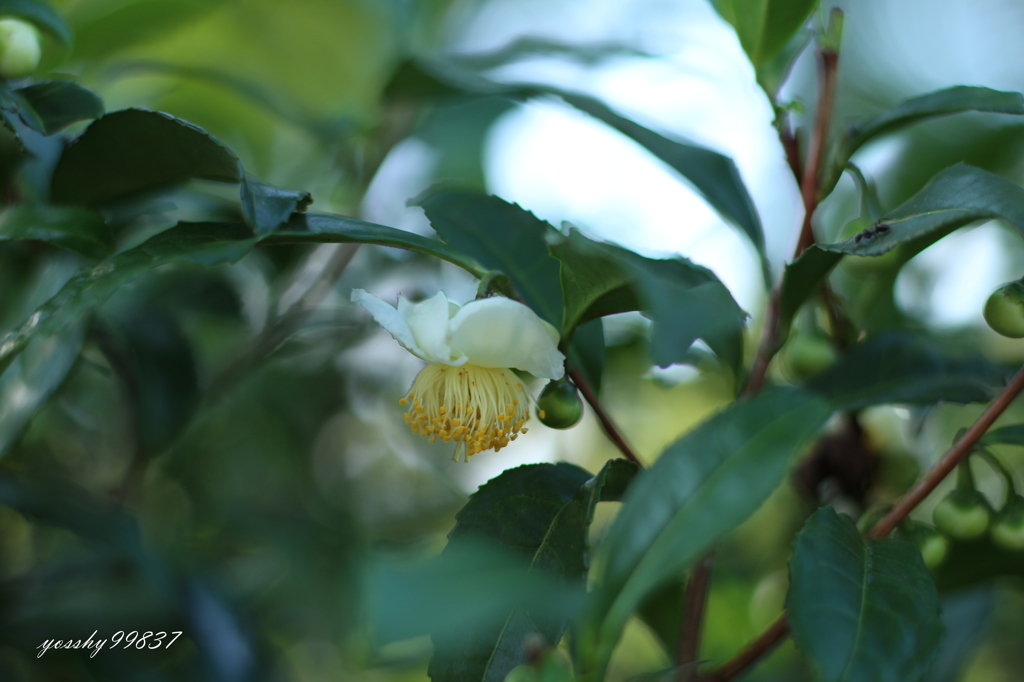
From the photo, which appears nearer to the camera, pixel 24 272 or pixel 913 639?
pixel 913 639

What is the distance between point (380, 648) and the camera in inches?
13.5

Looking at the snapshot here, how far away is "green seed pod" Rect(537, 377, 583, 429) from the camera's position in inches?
25.1

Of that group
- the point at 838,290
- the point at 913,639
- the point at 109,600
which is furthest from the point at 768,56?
the point at 109,600

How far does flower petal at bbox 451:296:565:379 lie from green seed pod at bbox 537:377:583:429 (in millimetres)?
53

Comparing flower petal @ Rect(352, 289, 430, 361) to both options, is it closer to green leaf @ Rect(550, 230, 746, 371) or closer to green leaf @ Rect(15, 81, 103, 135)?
green leaf @ Rect(550, 230, 746, 371)

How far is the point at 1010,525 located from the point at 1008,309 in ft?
0.78

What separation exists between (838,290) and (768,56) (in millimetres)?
640

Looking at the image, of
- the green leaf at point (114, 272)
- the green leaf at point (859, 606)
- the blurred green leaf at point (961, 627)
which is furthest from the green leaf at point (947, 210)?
the blurred green leaf at point (961, 627)

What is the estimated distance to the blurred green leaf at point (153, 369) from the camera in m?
0.92

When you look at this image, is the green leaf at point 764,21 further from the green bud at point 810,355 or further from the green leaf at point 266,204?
the green leaf at point 266,204

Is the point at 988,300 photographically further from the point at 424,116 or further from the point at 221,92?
the point at 221,92

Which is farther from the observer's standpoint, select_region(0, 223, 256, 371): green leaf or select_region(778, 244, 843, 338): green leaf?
select_region(778, 244, 843, 338): green leaf

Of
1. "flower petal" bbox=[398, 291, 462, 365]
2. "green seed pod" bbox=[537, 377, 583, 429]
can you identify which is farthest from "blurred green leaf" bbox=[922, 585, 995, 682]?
"flower petal" bbox=[398, 291, 462, 365]

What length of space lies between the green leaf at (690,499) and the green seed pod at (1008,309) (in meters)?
0.22
